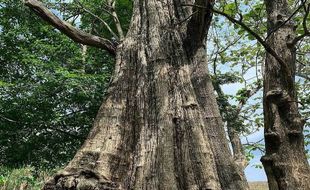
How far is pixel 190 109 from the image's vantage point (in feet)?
8.56

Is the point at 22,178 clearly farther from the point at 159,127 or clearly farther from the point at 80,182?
the point at 80,182

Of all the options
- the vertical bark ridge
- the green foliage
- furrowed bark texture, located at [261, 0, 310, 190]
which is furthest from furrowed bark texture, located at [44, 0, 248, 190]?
the green foliage

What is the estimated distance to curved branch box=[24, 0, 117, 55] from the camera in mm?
3408

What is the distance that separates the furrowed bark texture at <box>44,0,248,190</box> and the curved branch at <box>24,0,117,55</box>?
19 centimetres

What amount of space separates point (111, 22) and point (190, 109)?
841 cm

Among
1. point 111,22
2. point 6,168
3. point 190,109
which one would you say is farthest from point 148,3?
point 111,22

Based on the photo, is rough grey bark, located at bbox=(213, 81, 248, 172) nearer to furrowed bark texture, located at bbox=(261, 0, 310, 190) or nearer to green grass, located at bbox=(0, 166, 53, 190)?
green grass, located at bbox=(0, 166, 53, 190)

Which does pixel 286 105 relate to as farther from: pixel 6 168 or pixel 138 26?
pixel 6 168

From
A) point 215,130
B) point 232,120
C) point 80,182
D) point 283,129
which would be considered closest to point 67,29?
point 215,130

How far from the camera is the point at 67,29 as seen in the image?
3463 mm

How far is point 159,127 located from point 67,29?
1490 millimetres

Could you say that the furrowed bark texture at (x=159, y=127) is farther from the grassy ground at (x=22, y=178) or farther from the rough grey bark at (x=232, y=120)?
the rough grey bark at (x=232, y=120)

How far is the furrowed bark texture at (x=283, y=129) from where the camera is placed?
2.76 m

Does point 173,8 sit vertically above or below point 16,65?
below
